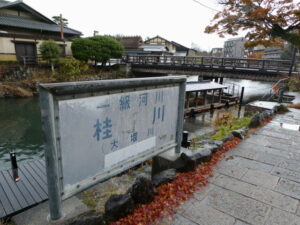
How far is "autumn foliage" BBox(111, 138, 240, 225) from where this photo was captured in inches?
95.7

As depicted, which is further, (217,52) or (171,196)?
(217,52)

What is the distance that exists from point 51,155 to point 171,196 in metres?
1.82

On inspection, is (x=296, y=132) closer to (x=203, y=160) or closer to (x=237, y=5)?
(x=203, y=160)

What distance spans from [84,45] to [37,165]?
67.9 feet

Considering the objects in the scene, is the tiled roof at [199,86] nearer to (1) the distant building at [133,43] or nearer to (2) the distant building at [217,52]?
(1) the distant building at [133,43]

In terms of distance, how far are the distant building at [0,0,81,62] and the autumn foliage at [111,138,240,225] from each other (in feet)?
77.6

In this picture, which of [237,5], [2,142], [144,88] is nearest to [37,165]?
[144,88]

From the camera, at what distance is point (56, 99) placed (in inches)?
67.6

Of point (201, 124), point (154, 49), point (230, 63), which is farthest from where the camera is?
point (154, 49)

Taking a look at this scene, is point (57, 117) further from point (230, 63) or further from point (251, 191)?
point (230, 63)

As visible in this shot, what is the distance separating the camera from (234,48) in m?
81.5

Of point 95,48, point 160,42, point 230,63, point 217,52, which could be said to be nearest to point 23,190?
point 230,63

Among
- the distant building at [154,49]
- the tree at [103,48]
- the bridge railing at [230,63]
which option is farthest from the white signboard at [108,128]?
the distant building at [154,49]

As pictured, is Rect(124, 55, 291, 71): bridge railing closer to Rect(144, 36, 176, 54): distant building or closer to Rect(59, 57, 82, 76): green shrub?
Rect(59, 57, 82, 76): green shrub
